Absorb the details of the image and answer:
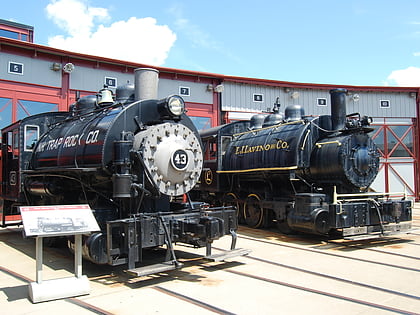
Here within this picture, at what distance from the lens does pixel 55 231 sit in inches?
203

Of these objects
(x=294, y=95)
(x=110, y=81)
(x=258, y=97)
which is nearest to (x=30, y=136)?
(x=110, y=81)

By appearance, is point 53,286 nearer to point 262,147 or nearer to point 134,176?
point 134,176

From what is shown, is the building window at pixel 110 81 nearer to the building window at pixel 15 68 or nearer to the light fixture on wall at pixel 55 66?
the light fixture on wall at pixel 55 66

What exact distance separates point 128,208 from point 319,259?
3777mm

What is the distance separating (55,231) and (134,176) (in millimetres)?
1637

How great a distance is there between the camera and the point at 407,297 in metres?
5.06

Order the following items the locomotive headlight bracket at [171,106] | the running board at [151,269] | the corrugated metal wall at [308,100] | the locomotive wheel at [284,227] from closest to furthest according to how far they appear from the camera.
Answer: the running board at [151,269], the locomotive headlight bracket at [171,106], the locomotive wheel at [284,227], the corrugated metal wall at [308,100]

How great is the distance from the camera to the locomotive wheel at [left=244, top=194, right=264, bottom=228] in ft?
38.1

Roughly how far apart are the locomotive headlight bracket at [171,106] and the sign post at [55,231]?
2353 millimetres

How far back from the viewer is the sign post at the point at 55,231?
5.07m

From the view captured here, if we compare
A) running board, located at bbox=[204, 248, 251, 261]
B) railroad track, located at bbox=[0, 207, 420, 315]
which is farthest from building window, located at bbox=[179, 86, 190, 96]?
running board, located at bbox=[204, 248, 251, 261]

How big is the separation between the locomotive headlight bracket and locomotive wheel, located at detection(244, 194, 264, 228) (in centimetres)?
526

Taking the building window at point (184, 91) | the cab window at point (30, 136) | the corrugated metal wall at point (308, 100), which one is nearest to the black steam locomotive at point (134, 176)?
the cab window at point (30, 136)

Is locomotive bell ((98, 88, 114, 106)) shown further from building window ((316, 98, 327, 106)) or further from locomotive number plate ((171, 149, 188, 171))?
building window ((316, 98, 327, 106))
